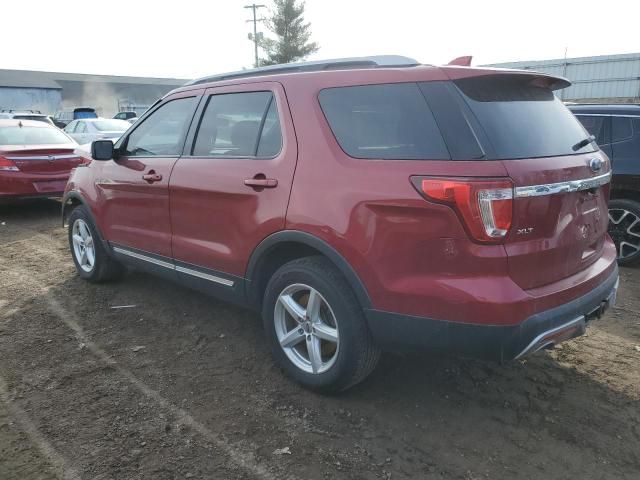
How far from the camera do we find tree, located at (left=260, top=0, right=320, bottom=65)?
48.2m

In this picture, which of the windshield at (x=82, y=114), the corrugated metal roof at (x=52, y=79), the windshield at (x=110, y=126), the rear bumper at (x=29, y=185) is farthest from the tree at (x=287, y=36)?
the rear bumper at (x=29, y=185)

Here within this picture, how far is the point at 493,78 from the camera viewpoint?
271 centimetres

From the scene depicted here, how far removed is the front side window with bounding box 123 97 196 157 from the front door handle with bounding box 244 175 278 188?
0.95m

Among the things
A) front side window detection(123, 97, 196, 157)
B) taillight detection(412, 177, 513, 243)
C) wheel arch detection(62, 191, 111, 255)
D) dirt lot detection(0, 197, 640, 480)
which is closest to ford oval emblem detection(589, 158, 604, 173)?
taillight detection(412, 177, 513, 243)

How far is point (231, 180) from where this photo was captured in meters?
3.36

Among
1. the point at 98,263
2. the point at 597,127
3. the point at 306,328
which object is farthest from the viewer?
the point at 597,127

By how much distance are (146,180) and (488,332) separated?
2.82 meters

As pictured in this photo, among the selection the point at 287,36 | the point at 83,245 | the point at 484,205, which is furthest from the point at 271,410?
the point at 287,36

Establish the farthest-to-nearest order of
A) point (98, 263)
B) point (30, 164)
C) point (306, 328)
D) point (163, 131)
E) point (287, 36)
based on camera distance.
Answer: point (287, 36) → point (30, 164) → point (98, 263) → point (163, 131) → point (306, 328)

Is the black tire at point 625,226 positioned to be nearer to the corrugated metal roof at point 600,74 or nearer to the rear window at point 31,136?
the rear window at point 31,136

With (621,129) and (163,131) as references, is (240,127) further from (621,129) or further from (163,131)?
(621,129)

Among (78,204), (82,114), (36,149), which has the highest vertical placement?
(82,114)

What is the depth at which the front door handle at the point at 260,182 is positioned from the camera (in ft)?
10.2

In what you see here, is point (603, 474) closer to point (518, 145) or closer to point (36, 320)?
point (518, 145)
